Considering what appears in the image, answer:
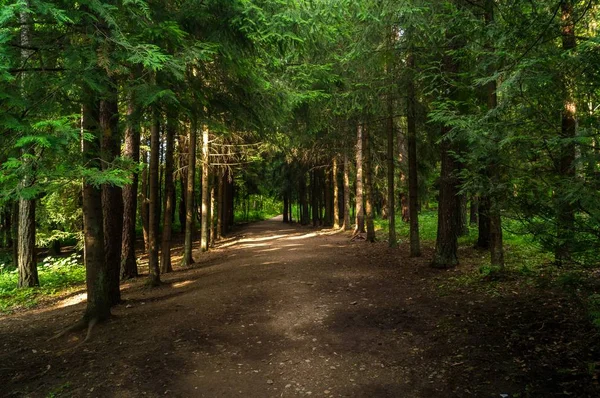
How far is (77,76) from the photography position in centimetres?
517

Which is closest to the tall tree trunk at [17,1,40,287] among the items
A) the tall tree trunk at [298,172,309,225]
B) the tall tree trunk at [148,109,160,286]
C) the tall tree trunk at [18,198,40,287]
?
the tall tree trunk at [18,198,40,287]

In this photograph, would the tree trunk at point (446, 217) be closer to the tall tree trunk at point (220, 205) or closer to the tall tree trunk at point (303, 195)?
the tall tree trunk at point (220, 205)

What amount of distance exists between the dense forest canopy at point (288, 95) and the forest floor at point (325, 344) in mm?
1042

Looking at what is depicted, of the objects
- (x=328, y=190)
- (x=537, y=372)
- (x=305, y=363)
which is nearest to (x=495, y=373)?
(x=537, y=372)

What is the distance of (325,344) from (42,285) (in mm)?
11022

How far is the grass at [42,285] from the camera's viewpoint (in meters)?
10.7

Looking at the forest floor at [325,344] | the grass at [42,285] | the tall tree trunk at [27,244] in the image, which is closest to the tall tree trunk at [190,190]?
the grass at [42,285]

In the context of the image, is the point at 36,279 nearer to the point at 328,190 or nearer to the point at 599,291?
the point at 599,291

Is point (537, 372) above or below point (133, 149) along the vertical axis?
below

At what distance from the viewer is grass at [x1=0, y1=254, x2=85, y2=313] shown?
10.7 metres

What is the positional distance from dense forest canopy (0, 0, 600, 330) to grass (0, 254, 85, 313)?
1.96ft

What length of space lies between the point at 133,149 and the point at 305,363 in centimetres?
771

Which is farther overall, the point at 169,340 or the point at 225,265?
the point at 225,265

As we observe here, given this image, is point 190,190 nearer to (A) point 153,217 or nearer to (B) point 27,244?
(A) point 153,217
